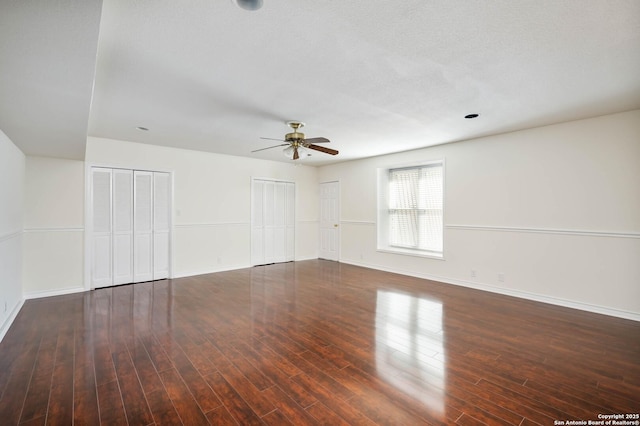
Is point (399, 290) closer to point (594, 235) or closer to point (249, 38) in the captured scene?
point (594, 235)

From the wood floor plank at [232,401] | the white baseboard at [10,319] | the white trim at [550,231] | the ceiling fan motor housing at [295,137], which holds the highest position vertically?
the ceiling fan motor housing at [295,137]

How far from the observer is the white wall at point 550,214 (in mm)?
3598

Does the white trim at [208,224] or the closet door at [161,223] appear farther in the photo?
the white trim at [208,224]

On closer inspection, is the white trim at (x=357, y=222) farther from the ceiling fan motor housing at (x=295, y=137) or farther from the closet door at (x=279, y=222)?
the ceiling fan motor housing at (x=295, y=137)

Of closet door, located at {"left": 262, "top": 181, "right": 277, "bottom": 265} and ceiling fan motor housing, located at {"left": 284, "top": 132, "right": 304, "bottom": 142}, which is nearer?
ceiling fan motor housing, located at {"left": 284, "top": 132, "right": 304, "bottom": 142}

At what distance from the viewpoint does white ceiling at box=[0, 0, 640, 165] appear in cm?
173

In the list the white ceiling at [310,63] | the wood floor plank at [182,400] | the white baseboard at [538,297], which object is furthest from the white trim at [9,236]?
the white baseboard at [538,297]

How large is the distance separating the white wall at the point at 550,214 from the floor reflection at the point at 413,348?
1.42 metres

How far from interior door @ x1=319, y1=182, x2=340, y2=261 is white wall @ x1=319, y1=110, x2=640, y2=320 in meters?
2.36

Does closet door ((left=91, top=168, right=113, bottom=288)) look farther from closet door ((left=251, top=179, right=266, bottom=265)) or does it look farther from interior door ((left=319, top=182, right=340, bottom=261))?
interior door ((left=319, top=182, right=340, bottom=261))

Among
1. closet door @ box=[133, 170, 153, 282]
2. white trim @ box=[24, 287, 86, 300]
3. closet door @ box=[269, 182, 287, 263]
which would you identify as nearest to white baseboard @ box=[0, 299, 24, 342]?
white trim @ box=[24, 287, 86, 300]

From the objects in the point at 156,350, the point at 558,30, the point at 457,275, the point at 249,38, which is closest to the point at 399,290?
the point at 457,275

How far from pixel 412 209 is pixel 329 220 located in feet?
7.68

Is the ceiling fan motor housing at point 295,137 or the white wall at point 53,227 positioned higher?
the ceiling fan motor housing at point 295,137
